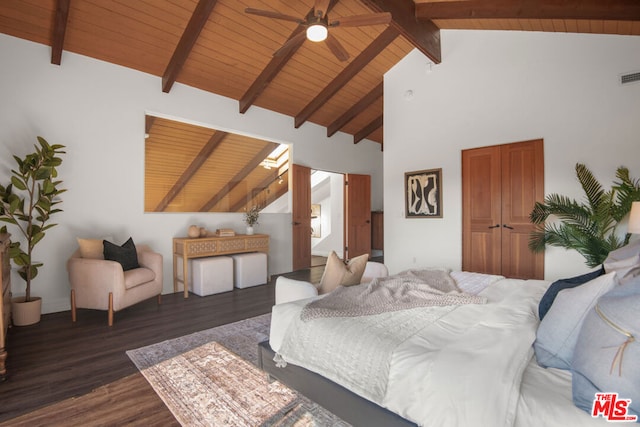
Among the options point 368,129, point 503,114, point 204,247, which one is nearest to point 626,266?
point 503,114

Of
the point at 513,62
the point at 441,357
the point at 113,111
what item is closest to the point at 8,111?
the point at 113,111

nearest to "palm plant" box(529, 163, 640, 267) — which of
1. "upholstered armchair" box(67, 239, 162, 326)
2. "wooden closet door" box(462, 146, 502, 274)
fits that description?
"wooden closet door" box(462, 146, 502, 274)

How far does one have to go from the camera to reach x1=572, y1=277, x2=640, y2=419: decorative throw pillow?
0.91 metres

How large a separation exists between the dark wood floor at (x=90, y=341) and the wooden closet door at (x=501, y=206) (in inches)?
125

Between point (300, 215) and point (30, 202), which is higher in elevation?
point (30, 202)

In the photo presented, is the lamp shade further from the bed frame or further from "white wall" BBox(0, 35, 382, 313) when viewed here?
"white wall" BBox(0, 35, 382, 313)

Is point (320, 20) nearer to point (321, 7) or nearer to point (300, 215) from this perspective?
point (321, 7)

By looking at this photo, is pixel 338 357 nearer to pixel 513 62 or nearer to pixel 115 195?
pixel 115 195

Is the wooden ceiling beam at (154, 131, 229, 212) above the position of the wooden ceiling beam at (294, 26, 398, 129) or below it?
below

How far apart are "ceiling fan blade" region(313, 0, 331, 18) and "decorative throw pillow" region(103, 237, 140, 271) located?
3.22 meters

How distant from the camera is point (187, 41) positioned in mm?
3699

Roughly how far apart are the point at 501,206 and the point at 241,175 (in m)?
4.33

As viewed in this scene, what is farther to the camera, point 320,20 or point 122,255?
point 122,255

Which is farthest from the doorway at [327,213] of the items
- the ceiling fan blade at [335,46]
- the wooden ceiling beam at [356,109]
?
the ceiling fan blade at [335,46]
